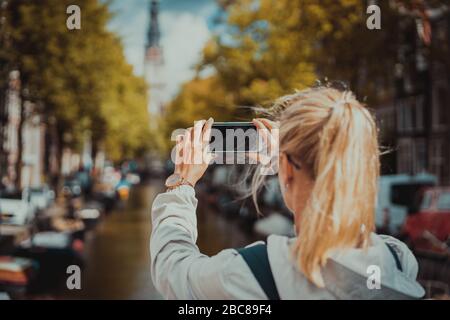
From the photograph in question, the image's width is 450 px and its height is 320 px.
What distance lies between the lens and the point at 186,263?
59.5 inches

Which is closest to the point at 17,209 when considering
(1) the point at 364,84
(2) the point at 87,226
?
(2) the point at 87,226

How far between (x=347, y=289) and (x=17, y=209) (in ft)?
55.4

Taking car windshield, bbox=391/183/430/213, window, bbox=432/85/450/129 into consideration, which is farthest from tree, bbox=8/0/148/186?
window, bbox=432/85/450/129

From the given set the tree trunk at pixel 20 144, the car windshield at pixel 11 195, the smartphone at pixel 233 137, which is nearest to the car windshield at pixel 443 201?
the tree trunk at pixel 20 144

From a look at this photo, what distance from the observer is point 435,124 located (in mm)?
27484

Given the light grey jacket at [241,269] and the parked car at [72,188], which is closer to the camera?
the light grey jacket at [241,269]

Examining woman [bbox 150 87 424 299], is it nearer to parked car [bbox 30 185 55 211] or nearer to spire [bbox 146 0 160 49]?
spire [bbox 146 0 160 49]

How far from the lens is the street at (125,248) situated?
9919 mm

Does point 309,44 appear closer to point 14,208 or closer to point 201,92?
point 201,92

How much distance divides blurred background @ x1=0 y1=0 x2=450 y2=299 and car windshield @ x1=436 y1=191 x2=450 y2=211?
42 millimetres

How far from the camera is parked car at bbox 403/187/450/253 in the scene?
40.2 ft

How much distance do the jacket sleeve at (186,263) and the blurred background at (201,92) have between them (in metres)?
3.33

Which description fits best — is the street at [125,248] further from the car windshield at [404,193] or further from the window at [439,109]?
the window at [439,109]
